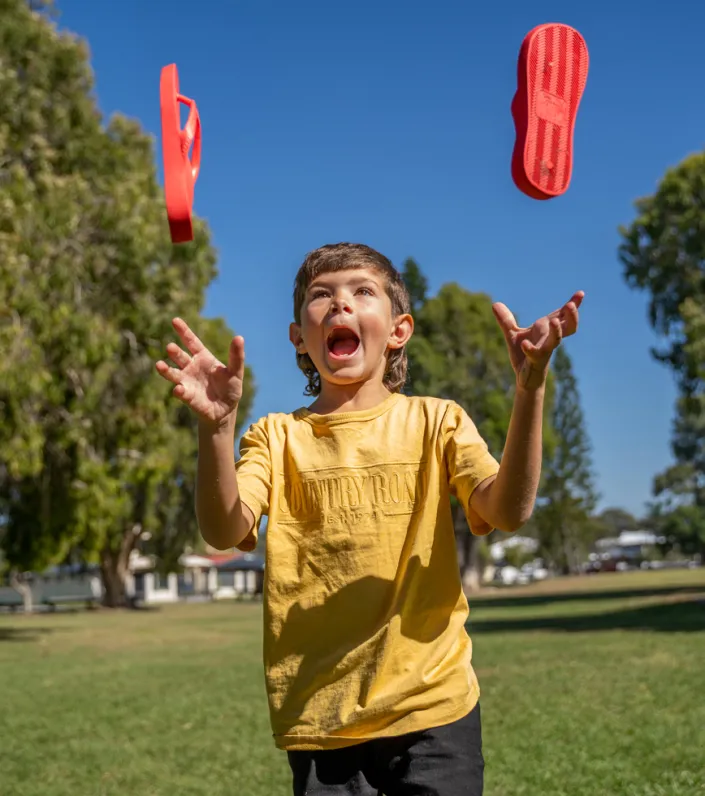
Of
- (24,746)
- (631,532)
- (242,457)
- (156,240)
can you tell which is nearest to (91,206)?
(156,240)

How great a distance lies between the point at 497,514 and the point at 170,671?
43.2ft

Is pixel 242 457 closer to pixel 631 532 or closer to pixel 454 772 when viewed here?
pixel 454 772

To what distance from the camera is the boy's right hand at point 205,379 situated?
92.8 inches

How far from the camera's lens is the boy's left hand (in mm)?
2184

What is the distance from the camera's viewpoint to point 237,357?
7.65 ft

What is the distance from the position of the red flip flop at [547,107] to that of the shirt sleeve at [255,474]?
92 centimetres

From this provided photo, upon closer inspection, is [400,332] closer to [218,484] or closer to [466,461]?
[466,461]

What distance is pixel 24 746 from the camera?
7840 mm

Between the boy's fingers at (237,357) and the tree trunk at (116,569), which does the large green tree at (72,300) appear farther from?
the tree trunk at (116,569)

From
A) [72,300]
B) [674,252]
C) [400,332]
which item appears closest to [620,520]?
[674,252]

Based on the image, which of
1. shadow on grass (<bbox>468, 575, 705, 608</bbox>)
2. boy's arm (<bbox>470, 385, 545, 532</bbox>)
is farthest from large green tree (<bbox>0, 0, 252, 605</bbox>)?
shadow on grass (<bbox>468, 575, 705, 608</bbox>)

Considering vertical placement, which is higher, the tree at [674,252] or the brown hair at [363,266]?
the tree at [674,252]

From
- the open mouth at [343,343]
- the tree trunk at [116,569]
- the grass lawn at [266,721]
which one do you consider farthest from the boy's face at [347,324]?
the tree trunk at [116,569]

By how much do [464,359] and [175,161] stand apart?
44.9m
